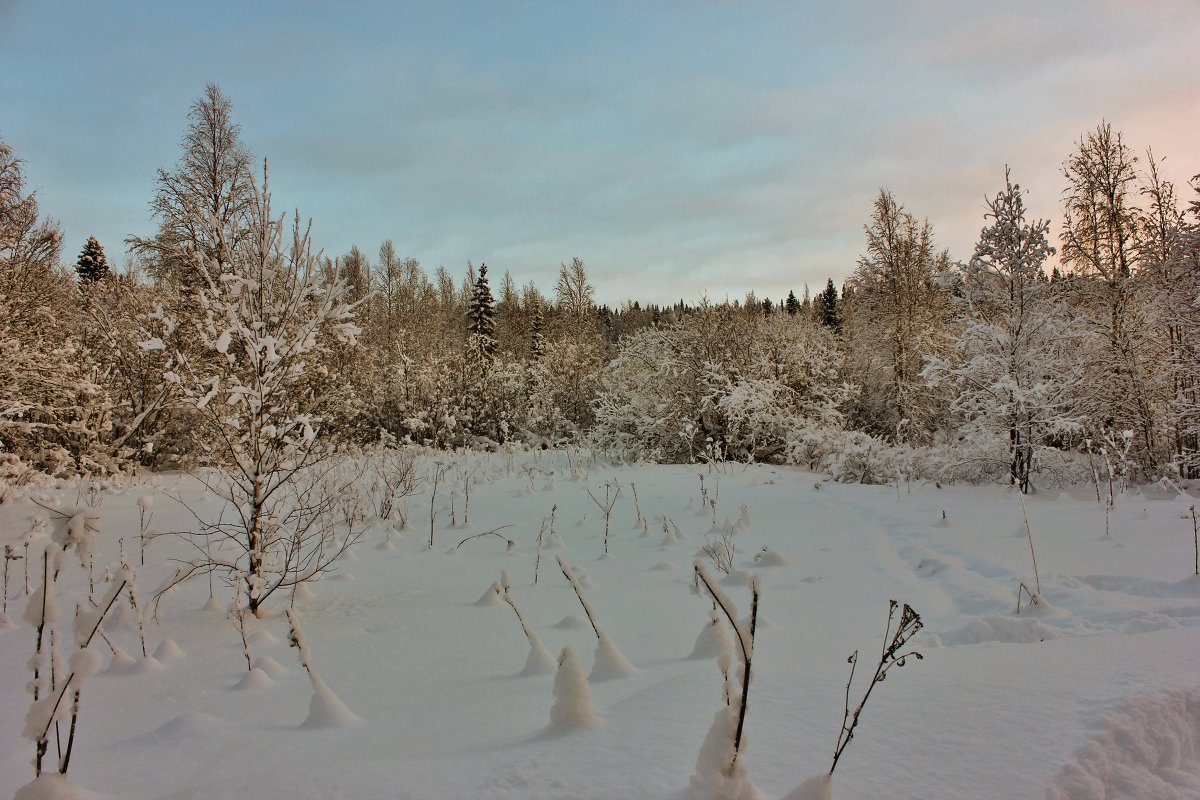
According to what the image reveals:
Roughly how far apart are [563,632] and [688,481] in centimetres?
690

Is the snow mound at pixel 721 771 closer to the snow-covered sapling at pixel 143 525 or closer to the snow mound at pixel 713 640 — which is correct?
the snow mound at pixel 713 640

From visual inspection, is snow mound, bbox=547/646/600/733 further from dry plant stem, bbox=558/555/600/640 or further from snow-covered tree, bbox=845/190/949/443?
snow-covered tree, bbox=845/190/949/443

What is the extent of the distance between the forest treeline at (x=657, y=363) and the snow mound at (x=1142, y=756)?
4568mm

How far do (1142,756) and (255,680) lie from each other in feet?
11.5

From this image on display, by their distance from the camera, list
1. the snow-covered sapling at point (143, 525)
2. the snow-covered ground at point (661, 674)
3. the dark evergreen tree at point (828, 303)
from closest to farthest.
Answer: the snow-covered ground at point (661, 674) → the snow-covered sapling at point (143, 525) → the dark evergreen tree at point (828, 303)

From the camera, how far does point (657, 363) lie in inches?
609

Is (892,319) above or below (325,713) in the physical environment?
above

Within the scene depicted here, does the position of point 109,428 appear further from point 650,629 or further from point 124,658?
point 650,629

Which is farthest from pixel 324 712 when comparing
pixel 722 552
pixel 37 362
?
pixel 37 362

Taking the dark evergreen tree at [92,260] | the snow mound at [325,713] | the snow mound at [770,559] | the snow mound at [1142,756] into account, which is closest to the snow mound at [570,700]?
the snow mound at [325,713]

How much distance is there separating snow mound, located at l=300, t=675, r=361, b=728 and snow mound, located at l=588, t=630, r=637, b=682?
3.29ft


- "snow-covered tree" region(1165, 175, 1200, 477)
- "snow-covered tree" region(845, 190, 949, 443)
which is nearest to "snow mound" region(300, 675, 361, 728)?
"snow-covered tree" region(1165, 175, 1200, 477)

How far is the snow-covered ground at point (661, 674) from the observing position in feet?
5.05

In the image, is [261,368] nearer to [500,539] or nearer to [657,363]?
[500,539]
